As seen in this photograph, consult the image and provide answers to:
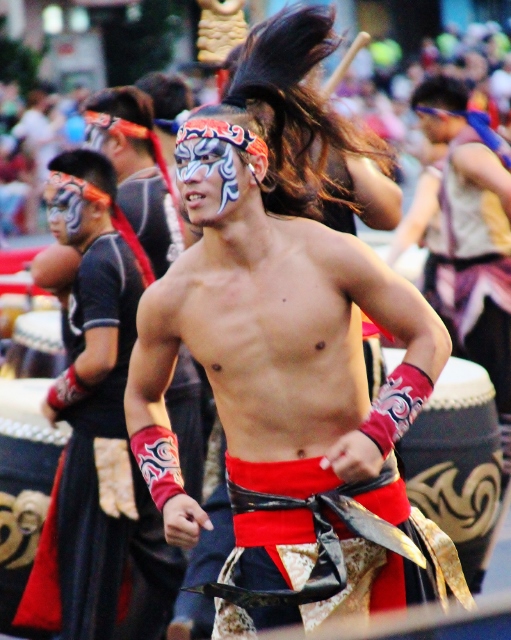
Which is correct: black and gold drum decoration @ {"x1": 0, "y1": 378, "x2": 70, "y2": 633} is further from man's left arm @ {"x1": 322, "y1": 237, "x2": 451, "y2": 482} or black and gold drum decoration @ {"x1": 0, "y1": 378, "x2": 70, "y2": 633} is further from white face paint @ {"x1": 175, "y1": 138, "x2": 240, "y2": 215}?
man's left arm @ {"x1": 322, "y1": 237, "x2": 451, "y2": 482}

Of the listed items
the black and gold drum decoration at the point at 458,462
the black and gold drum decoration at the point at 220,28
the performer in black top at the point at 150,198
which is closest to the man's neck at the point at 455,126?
the black and gold drum decoration at the point at 220,28

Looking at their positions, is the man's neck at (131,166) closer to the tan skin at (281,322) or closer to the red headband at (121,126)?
the red headband at (121,126)

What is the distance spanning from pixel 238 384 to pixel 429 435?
181 cm

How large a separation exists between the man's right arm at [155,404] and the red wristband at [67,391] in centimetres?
93

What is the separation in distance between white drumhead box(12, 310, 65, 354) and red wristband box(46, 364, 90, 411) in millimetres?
1215

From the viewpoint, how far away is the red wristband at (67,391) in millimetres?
4043

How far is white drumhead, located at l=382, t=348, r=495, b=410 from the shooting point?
182 inches

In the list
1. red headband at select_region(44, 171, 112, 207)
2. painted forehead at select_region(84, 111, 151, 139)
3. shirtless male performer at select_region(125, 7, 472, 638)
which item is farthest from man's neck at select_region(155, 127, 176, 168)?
shirtless male performer at select_region(125, 7, 472, 638)

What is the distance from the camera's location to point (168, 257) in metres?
4.60

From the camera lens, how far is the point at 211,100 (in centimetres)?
1495

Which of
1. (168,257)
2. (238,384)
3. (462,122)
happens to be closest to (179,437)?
(168,257)

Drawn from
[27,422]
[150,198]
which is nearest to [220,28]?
[150,198]

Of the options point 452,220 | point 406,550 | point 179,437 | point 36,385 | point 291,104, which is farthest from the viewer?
point 452,220

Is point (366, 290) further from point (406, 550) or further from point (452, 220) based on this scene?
point (452, 220)
